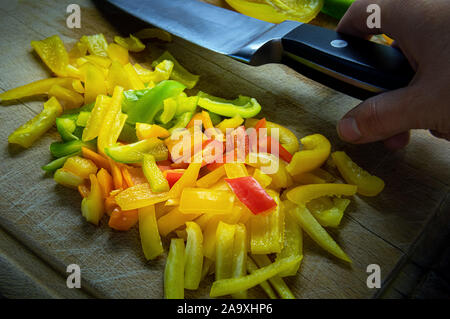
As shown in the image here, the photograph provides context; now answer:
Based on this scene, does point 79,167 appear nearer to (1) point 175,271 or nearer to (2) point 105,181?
(2) point 105,181

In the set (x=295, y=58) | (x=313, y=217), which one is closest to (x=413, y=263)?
(x=313, y=217)

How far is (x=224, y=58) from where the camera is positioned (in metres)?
2.48

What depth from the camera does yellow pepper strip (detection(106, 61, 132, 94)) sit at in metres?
2.06

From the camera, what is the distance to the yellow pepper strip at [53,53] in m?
2.23

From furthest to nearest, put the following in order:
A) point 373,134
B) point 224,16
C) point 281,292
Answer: point 224,16, point 373,134, point 281,292

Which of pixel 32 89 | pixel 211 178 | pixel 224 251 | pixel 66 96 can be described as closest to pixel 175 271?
pixel 224 251

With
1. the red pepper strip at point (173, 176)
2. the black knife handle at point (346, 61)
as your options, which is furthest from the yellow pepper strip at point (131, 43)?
the red pepper strip at point (173, 176)

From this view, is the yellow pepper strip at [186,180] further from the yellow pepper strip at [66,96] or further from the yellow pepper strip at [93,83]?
the yellow pepper strip at [66,96]

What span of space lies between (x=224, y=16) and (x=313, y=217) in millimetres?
1327

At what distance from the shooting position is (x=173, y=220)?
1635 mm

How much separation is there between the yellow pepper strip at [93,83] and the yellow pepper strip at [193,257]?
0.93m

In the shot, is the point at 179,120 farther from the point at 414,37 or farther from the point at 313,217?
the point at 414,37
